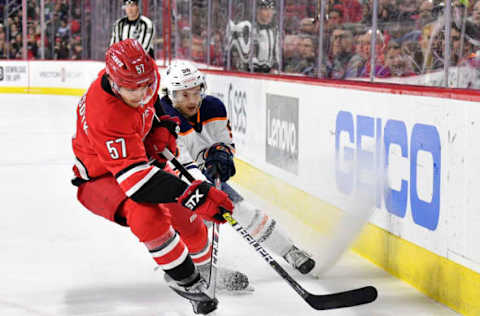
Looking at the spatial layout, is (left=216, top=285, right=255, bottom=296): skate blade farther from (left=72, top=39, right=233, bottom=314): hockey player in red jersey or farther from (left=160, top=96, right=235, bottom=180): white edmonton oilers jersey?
(left=160, top=96, right=235, bottom=180): white edmonton oilers jersey

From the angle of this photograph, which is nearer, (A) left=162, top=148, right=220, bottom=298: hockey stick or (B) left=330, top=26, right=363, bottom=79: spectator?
(A) left=162, top=148, right=220, bottom=298: hockey stick

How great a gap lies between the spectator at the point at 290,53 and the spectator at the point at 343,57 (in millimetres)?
623

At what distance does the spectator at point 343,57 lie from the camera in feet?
13.2

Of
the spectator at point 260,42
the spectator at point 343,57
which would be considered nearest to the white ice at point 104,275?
the spectator at point 343,57

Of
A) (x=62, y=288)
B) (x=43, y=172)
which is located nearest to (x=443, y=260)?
(x=62, y=288)

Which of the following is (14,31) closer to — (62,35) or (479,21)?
(62,35)

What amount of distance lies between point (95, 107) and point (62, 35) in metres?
13.9

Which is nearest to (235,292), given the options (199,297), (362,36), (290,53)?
(199,297)

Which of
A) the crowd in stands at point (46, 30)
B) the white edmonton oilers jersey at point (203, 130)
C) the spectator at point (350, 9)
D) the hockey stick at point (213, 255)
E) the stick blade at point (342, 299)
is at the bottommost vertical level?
the stick blade at point (342, 299)

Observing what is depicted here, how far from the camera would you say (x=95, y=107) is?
237 centimetres

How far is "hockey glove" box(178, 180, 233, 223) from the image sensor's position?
2.29 meters

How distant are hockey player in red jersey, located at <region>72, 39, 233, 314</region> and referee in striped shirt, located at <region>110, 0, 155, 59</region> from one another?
4422mm

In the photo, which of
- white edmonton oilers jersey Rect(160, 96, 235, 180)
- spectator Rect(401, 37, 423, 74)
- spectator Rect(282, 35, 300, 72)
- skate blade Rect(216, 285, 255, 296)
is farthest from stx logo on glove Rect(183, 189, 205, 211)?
spectator Rect(282, 35, 300, 72)

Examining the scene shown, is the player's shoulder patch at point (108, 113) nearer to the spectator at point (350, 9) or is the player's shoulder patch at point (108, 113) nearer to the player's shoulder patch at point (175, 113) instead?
the player's shoulder patch at point (175, 113)
